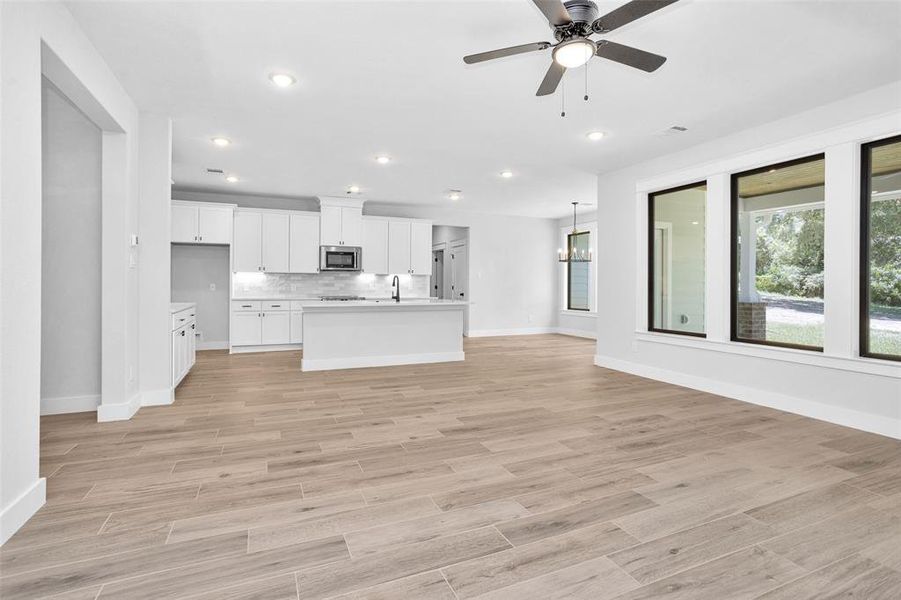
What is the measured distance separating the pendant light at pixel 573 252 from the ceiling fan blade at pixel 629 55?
6.25m

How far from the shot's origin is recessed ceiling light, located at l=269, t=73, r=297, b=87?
3410 mm

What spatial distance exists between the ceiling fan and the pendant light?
20.8ft

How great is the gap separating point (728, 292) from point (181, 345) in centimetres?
578

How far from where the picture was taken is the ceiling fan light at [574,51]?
91.3 inches

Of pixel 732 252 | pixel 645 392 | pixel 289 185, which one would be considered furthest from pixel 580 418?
pixel 289 185

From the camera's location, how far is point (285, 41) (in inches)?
117

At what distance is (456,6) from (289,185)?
533cm

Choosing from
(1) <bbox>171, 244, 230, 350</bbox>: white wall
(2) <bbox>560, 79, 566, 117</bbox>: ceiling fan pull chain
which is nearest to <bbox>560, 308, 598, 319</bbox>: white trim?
(2) <bbox>560, 79, 566, 117</bbox>: ceiling fan pull chain

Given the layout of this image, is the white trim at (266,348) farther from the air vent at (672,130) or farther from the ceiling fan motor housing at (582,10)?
the ceiling fan motor housing at (582,10)

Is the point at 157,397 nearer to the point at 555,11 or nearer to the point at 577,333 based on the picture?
the point at 555,11

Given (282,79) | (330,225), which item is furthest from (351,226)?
(282,79)

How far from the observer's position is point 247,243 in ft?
25.1

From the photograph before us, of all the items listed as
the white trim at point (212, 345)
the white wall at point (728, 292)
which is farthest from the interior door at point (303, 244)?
the white wall at point (728, 292)

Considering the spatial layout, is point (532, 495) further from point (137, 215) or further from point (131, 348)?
point (137, 215)
